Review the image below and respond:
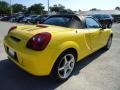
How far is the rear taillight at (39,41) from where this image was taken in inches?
134

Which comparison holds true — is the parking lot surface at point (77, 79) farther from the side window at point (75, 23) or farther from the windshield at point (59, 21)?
the windshield at point (59, 21)

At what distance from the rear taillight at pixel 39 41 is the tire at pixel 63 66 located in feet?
1.58

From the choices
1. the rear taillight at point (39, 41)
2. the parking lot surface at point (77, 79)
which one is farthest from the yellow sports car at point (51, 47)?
the parking lot surface at point (77, 79)

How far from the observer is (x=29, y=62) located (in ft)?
11.1

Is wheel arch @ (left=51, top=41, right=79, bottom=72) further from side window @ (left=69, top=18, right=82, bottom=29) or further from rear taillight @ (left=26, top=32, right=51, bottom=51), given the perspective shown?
side window @ (left=69, top=18, right=82, bottom=29)

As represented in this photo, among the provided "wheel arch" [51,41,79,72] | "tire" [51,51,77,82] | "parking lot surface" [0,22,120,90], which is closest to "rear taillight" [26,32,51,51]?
"wheel arch" [51,41,79,72]

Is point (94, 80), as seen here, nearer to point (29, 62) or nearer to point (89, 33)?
point (89, 33)

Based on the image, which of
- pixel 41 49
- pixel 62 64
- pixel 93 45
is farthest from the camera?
pixel 93 45

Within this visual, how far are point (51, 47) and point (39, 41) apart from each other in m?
0.25

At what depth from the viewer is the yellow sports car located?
3.40m

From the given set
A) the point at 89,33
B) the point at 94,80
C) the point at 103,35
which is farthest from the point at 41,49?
the point at 103,35

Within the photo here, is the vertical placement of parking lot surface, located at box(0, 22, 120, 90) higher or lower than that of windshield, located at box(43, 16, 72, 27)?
lower

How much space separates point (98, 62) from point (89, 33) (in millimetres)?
1128

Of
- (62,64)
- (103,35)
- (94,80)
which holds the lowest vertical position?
(94,80)
